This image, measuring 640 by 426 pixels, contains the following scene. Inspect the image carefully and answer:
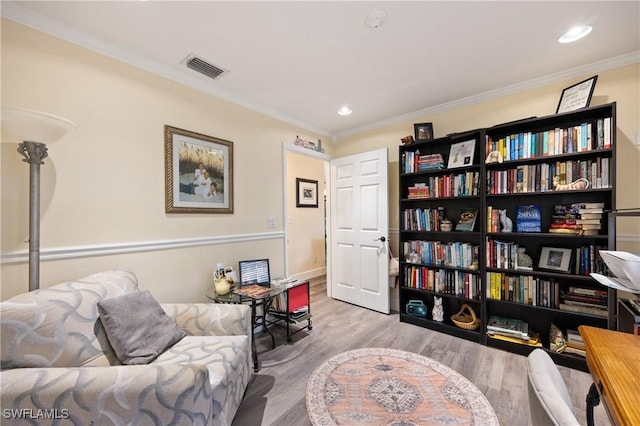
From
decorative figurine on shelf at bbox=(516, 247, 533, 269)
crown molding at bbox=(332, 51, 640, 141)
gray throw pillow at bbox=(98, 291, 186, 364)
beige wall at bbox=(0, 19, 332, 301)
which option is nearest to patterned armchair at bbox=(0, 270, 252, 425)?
gray throw pillow at bbox=(98, 291, 186, 364)

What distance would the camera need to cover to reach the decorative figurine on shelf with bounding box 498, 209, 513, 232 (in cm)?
236

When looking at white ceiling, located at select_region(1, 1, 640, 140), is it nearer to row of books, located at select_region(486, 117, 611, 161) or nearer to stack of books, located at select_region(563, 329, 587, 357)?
row of books, located at select_region(486, 117, 611, 161)

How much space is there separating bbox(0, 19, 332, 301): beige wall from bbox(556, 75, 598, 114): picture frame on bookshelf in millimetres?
3031

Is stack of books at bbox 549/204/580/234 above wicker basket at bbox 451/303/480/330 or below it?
above

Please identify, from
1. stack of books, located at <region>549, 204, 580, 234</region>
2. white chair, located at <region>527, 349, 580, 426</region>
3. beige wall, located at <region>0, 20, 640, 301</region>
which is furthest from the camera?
stack of books, located at <region>549, 204, 580, 234</region>

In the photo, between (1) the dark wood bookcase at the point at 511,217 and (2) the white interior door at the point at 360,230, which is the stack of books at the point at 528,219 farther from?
(2) the white interior door at the point at 360,230

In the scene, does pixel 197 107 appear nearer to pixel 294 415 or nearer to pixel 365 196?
pixel 365 196

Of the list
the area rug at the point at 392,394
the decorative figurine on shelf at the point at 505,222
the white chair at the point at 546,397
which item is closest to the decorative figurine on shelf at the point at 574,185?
the decorative figurine on shelf at the point at 505,222

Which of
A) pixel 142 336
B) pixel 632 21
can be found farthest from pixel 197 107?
pixel 632 21

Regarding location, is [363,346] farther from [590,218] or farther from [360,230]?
[590,218]

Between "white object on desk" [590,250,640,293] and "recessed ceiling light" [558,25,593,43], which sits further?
"recessed ceiling light" [558,25,593,43]

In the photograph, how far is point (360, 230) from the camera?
11.0 feet

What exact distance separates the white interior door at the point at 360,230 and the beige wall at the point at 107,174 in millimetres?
1533

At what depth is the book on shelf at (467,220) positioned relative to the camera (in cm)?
255
